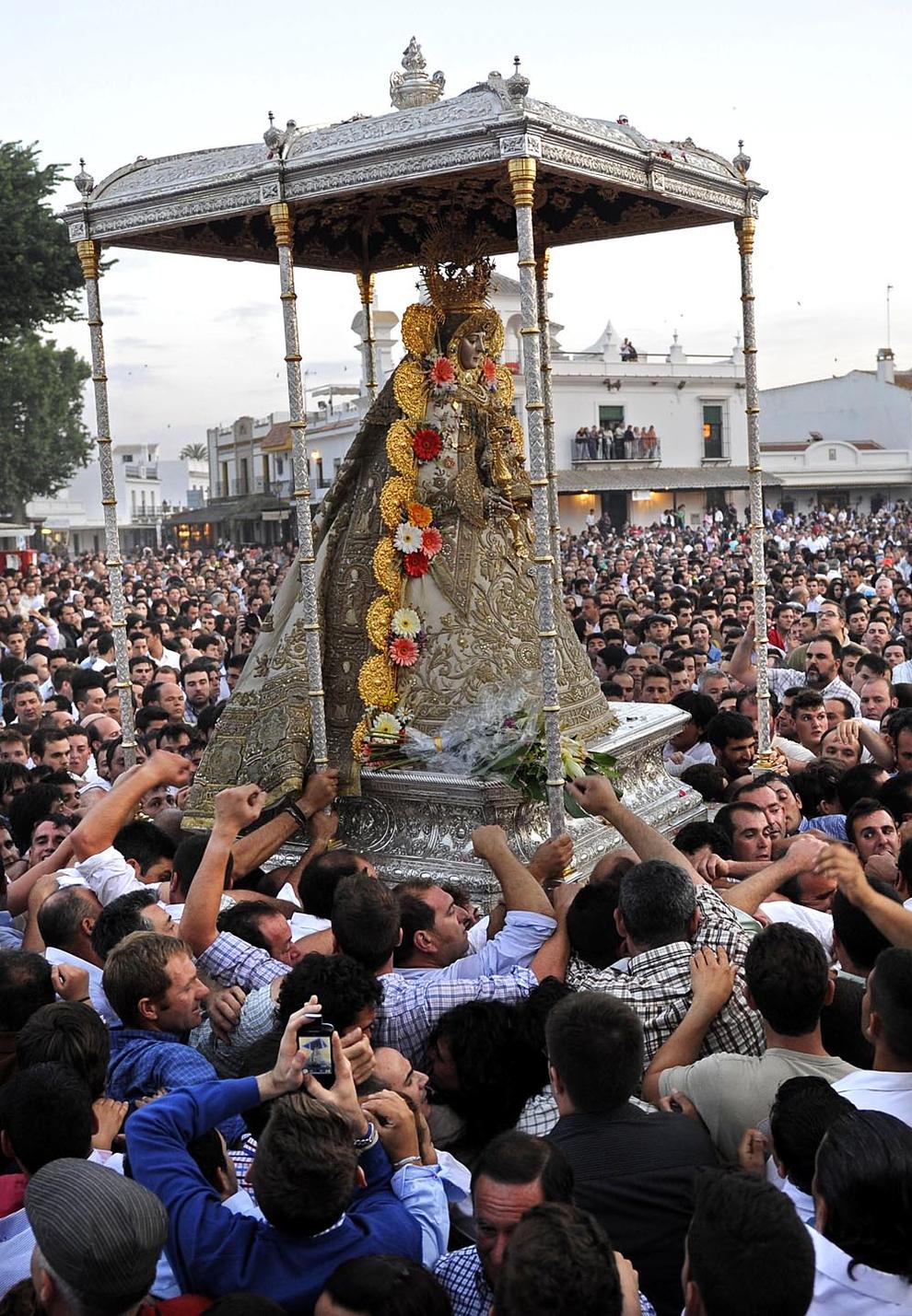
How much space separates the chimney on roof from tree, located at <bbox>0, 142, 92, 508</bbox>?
91.5 ft

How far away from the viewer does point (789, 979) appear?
3078 mm

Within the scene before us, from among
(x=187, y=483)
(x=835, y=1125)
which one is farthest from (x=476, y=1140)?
(x=187, y=483)

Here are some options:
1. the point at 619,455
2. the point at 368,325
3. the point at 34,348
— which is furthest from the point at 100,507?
the point at 368,325

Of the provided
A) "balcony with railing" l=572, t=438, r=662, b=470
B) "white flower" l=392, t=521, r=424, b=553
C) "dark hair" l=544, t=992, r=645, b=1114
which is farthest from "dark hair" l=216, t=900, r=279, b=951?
"balcony with railing" l=572, t=438, r=662, b=470

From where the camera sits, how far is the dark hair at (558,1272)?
210 cm

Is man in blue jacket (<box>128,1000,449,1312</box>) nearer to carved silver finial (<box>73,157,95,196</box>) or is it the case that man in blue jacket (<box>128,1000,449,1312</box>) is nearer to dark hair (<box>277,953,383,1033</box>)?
dark hair (<box>277,953,383,1033</box>)

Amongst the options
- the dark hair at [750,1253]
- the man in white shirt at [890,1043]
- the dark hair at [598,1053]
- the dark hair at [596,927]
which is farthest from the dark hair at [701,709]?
the dark hair at [750,1253]

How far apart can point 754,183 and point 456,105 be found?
2.20 meters

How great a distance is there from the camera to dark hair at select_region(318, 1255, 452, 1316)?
7.45 feet

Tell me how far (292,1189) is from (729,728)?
532 cm

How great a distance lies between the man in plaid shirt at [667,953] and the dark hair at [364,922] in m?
0.54

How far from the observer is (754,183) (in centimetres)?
716

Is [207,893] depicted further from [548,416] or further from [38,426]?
[38,426]

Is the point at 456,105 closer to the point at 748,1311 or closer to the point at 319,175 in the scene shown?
the point at 319,175
